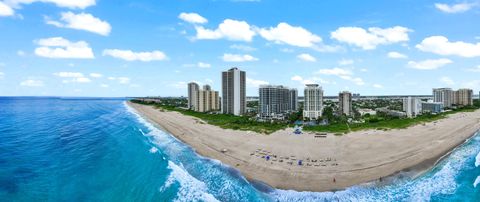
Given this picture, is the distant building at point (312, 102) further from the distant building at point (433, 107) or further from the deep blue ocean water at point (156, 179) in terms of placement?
the distant building at point (433, 107)

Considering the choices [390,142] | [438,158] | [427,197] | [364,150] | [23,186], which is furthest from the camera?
[390,142]

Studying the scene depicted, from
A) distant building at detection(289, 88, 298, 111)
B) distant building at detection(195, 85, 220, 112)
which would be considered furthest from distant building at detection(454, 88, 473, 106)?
distant building at detection(195, 85, 220, 112)

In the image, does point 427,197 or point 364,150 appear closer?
point 427,197

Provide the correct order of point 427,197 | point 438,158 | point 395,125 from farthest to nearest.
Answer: point 395,125 → point 438,158 → point 427,197

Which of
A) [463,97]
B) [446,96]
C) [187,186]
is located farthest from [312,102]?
[463,97]

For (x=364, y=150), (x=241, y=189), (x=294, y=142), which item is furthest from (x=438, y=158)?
(x=241, y=189)

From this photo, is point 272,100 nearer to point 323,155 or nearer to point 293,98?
point 293,98

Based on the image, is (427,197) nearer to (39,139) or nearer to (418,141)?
(418,141)
